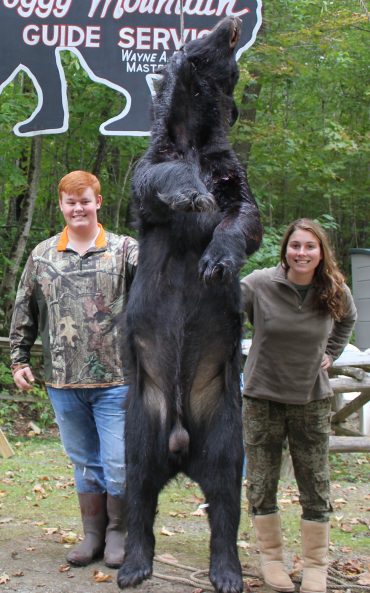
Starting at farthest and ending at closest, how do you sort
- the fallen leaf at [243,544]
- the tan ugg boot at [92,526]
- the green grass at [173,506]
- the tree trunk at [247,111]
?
the tree trunk at [247,111] → the green grass at [173,506] → the fallen leaf at [243,544] → the tan ugg boot at [92,526]

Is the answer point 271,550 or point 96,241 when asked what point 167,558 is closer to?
point 271,550

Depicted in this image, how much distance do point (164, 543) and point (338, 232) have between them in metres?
17.9

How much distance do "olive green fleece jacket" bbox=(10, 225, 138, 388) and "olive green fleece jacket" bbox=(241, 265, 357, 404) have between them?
2.35 ft

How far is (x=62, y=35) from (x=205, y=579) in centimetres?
420

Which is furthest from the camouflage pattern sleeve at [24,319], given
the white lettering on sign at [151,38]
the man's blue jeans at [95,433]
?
the white lettering on sign at [151,38]

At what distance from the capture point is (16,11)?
19.7 feet

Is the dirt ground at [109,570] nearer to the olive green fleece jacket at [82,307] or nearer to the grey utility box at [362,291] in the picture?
the olive green fleece jacket at [82,307]

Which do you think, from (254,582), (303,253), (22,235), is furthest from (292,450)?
(22,235)

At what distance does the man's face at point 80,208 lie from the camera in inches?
160

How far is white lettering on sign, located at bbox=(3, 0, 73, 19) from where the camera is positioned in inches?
235

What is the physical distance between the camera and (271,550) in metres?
4.12

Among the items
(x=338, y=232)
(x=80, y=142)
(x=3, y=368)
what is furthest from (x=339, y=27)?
(x=338, y=232)

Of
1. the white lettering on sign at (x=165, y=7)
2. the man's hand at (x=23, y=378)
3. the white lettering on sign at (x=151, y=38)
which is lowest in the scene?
the man's hand at (x=23, y=378)

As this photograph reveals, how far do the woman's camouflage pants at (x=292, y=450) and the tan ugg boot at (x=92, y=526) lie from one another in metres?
0.89
